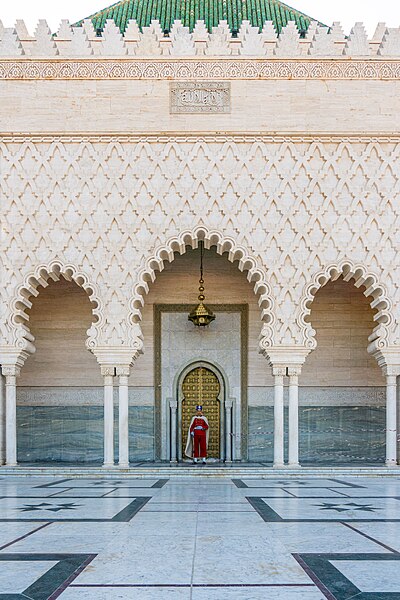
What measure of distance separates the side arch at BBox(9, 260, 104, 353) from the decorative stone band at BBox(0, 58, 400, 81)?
1.90 metres

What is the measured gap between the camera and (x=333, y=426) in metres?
8.14

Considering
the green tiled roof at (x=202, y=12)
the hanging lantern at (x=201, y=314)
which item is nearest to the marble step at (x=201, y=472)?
the hanging lantern at (x=201, y=314)

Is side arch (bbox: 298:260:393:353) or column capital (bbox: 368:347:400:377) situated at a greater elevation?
side arch (bbox: 298:260:393:353)

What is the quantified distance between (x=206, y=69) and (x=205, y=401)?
3.62 m

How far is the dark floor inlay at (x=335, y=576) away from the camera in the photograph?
67.4 inches

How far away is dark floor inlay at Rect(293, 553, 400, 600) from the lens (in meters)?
1.71

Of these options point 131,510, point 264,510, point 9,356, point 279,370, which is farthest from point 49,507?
point 279,370

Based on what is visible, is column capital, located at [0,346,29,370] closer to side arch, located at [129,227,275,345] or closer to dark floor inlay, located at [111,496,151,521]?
side arch, located at [129,227,275,345]

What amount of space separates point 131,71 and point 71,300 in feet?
8.79

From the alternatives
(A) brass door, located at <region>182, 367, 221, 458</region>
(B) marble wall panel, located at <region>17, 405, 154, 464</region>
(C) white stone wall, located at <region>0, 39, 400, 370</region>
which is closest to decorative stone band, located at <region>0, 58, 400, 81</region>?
(C) white stone wall, located at <region>0, 39, 400, 370</region>

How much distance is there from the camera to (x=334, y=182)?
Result: 699 centimetres

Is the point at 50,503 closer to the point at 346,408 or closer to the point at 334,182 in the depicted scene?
the point at 334,182

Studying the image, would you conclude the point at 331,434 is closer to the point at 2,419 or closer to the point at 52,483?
the point at 2,419

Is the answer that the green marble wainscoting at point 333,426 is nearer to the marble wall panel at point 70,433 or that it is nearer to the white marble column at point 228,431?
the white marble column at point 228,431
